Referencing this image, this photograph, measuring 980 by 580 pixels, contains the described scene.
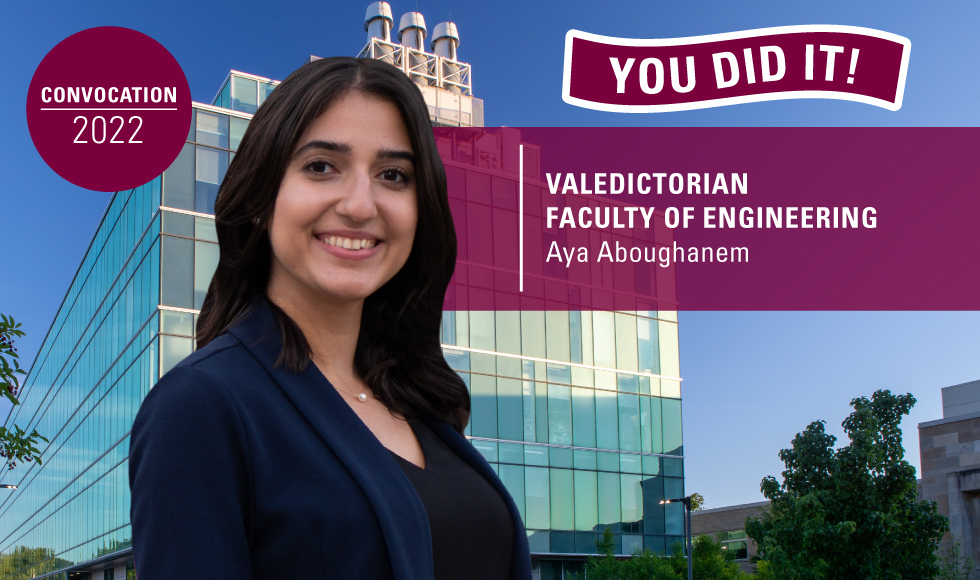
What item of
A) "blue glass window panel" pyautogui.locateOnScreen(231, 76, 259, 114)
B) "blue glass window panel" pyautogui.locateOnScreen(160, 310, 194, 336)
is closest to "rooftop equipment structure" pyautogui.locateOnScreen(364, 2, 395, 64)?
"blue glass window panel" pyautogui.locateOnScreen(231, 76, 259, 114)

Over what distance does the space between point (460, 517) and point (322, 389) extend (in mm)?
396

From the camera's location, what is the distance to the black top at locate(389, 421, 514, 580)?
190 centimetres

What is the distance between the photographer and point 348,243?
6.36ft

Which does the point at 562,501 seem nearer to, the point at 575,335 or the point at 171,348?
the point at 575,335

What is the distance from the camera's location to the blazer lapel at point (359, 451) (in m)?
1.68

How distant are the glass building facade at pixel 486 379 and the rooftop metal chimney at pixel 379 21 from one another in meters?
8.33

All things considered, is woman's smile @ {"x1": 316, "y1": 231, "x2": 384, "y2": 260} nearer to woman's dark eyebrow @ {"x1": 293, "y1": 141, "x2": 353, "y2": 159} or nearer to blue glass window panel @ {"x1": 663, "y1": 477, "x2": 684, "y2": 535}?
woman's dark eyebrow @ {"x1": 293, "y1": 141, "x2": 353, "y2": 159}

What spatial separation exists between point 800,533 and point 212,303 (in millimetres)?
20278

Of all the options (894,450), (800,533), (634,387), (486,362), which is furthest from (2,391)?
(634,387)

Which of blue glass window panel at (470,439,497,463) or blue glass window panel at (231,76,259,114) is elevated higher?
blue glass window panel at (231,76,259,114)

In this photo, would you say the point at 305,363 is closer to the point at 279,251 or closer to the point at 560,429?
the point at 279,251

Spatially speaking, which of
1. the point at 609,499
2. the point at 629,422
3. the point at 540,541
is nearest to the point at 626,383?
the point at 629,422

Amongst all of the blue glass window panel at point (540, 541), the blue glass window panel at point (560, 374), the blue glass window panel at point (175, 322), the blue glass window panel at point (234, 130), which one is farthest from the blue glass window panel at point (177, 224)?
the blue glass window panel at point (540, 541)

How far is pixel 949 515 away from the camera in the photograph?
29.2 m
